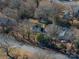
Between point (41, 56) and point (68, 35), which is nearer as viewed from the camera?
point (41, 56)

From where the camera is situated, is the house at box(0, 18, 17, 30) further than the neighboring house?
Yes

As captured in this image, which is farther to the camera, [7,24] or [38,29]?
[7,24]

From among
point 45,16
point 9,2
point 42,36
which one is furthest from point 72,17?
point 9,2

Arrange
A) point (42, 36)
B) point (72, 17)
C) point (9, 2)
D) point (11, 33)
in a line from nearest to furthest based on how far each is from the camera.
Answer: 1. point (42, 36)
2. point (11, 33)
3. point (72, 17)
4. point (9, 2)

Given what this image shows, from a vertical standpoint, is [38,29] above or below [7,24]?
below

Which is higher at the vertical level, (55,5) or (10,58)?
(55,5)

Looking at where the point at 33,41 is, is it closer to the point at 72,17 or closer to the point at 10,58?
the point at 10,58

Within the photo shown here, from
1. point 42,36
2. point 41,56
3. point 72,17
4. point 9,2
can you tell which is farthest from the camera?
point 9,2

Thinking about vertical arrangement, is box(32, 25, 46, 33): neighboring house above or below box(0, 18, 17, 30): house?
below

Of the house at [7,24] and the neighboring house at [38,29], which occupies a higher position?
the house at [7,24]

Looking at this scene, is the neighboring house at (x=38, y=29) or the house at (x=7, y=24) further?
the house at (x=7, y=24)
